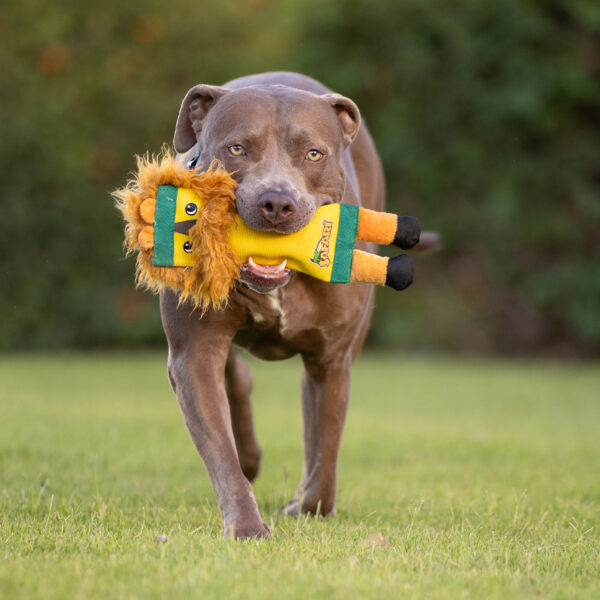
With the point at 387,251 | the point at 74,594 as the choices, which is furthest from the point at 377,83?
the point at 74,594

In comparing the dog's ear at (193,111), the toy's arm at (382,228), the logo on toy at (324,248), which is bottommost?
the logo on toy at (324,248)

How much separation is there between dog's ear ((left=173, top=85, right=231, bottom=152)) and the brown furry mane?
54 cm

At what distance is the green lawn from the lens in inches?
114

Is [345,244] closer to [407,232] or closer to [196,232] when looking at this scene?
[407,232]

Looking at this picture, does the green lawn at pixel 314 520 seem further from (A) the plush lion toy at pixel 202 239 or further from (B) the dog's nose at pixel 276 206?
(B) the dog's nose at pixel 276 206

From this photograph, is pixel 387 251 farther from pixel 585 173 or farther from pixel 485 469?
pixel 485 469

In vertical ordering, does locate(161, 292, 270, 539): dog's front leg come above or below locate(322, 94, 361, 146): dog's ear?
below

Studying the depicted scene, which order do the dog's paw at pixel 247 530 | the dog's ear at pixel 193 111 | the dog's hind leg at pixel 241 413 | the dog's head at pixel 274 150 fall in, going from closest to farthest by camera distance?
the dog's paw at pixel 247 530, the dog's head at pixel 274 150, the dog's ear at pixel 193 111, the dog's hind leg at pixel 241 413

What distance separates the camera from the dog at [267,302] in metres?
3.82

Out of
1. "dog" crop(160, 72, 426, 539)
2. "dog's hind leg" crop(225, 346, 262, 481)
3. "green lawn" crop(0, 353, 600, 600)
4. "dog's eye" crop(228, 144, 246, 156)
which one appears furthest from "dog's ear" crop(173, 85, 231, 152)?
"green lawn" crop(0, 353, 600, 600)

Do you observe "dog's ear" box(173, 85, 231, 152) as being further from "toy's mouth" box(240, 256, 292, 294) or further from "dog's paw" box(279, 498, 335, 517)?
"dog's paw" box(279, 498, 335, 517)

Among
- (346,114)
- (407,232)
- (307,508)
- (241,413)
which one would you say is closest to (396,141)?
(241,413)

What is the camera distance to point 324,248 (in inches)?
155

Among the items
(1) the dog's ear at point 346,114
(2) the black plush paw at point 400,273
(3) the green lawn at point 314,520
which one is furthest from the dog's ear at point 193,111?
(3) the green lawn at point 314,520
